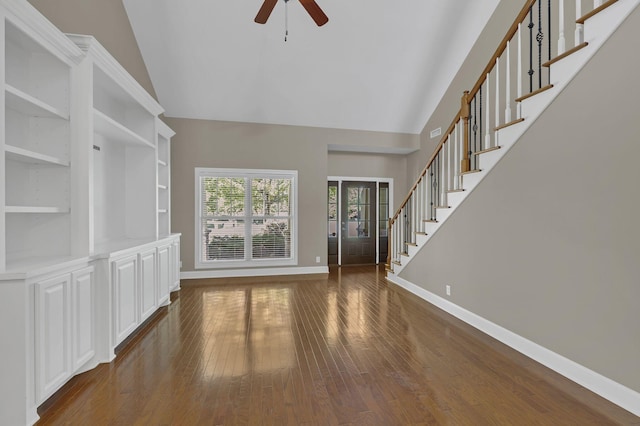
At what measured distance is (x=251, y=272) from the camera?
595 centimetres

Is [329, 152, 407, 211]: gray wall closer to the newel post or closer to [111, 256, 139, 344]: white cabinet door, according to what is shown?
the newel post

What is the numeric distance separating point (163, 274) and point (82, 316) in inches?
65.4

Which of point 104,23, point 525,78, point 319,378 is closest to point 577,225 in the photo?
point 319,378

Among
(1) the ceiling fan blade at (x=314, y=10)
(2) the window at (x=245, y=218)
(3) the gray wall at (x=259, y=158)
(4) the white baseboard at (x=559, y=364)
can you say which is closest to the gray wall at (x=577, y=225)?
(4) the white baseboard at (x=559, y=364)

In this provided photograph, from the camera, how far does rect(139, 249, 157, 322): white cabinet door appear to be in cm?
337

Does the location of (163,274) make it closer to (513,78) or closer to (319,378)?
(319,378)

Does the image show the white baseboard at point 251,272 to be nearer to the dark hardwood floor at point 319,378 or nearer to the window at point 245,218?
the window at point 245,218

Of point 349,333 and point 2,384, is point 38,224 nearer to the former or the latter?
point 2,384

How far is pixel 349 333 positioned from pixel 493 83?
454 cm

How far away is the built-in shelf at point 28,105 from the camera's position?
6.48 feet

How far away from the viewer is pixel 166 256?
164 inches

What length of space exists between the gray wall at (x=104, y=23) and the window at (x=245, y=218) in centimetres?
203

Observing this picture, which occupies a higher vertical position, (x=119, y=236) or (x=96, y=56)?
(x=96, y=56)

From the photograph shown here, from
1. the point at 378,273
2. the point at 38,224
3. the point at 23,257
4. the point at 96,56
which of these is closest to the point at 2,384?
the point at 23,257
